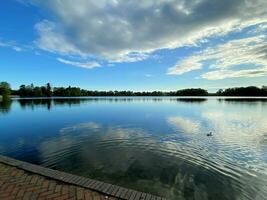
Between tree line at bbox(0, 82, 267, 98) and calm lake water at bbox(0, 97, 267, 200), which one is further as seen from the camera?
tree line at bbox(0, 82, 267, 98)

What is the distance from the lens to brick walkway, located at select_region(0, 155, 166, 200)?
11.5ft

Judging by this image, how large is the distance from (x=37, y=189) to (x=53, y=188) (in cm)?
31

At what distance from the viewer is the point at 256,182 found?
4.97 meters

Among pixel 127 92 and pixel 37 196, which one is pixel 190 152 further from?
pixel 127 92

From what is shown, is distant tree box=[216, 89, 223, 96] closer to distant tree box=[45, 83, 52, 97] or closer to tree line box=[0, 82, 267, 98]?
tree line box=[0, 82, 267, 98]

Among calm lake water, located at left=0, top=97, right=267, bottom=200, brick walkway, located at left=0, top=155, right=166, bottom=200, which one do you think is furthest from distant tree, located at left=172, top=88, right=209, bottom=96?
brick walkway, located at left=0, top=155, right=166, bottom=200

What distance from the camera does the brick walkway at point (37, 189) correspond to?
136 inches

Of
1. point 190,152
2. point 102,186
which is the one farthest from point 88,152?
point 190,152

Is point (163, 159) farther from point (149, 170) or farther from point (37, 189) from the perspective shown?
point (37, 189)

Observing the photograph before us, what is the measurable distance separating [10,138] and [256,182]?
11.1m

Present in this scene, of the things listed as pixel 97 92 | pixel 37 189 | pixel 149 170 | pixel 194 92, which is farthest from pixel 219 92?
pixel 37 189

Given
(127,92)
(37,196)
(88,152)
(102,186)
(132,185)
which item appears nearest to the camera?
(37,196)

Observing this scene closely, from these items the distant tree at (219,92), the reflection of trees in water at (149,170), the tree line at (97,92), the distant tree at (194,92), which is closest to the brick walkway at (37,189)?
the reflection of trees in water at (149,170)

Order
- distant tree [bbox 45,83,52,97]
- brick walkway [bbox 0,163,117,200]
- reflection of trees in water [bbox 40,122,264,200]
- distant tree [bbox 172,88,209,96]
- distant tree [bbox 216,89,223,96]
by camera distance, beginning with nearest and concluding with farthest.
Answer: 1. brick walkway [bbox 0,163,117,200]
2. reflection of trees in water [bbox 40,122,264,200]
3. distant tree [bbox 45,83,52,97]
4. distant tree [bbox 216,89,223,96]
5. distant tree [bbox 172,88,209,96]
